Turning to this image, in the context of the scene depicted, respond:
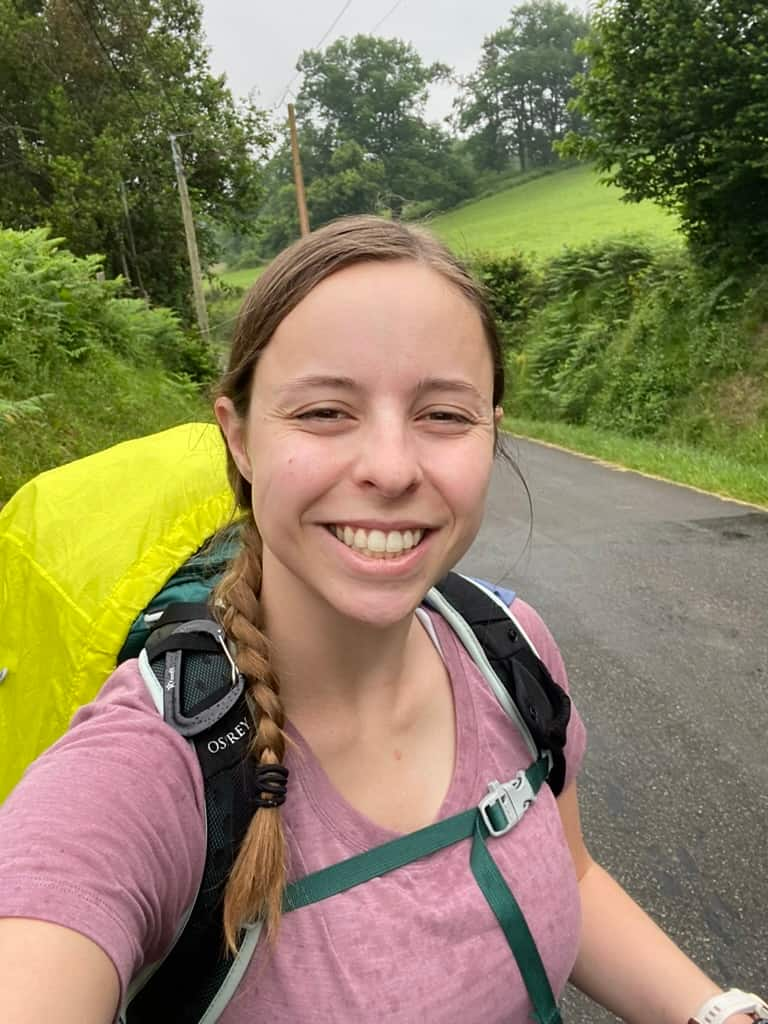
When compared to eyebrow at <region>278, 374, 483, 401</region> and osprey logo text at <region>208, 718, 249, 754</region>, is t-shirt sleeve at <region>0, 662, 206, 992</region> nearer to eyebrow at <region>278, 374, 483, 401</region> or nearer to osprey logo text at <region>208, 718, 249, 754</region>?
osprey logo text at <region>208, 718, 249, 754</region>

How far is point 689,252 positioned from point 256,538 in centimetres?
1583

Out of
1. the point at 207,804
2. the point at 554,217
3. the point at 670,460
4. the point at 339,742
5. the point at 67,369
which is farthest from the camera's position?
the point at 554,217

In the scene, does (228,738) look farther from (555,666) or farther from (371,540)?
(555,666)

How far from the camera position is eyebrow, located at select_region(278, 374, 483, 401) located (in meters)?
1.06

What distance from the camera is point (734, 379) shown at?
13102mm

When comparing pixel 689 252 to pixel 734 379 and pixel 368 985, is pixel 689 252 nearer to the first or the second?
pixel 734 379

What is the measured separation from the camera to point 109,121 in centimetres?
2150

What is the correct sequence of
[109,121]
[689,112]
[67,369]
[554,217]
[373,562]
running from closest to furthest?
[373,562] < [67,369] < [689,112] < [109,121] < [554,217]

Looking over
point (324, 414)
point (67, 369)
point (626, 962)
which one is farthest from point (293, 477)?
point (67, 369)

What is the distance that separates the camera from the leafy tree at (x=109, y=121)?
67.7ft

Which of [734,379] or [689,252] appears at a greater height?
[689,252]

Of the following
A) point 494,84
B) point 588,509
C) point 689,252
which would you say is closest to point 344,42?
point 494,84

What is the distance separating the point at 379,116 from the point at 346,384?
60.3m

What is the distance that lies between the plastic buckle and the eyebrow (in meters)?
0.58
